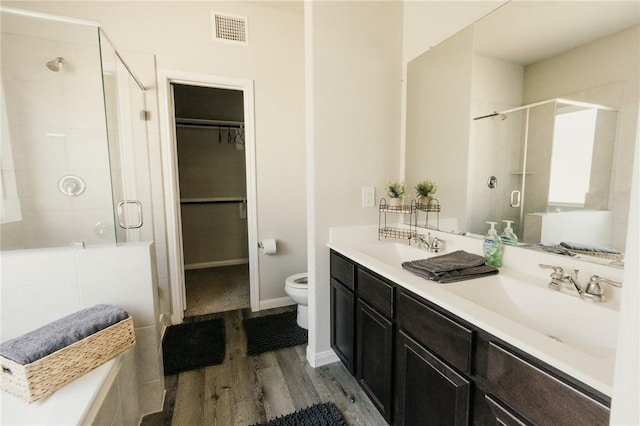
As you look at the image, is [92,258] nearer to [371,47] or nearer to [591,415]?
[591,415]

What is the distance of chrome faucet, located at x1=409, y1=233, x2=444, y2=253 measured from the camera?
1672 mm

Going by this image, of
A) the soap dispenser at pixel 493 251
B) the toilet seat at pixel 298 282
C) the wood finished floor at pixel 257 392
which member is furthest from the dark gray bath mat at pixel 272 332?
the soap dispenser at pixel 493 251

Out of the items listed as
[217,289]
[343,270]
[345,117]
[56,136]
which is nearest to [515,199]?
[343,270]

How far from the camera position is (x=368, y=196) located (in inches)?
78.4

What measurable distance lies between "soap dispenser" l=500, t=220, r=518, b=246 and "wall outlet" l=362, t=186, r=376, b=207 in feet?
2.71

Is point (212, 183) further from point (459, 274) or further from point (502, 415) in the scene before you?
point (502, 415)

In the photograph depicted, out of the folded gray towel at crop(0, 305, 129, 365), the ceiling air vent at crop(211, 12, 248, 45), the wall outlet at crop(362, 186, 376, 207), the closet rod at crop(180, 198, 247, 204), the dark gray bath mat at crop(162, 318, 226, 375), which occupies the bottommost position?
the dark gray bath mat at crop(162, 318, 226, 375)

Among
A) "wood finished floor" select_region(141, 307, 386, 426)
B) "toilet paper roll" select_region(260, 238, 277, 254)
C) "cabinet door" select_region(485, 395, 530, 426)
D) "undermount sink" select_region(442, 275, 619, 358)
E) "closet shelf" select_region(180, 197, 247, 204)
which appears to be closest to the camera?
"cabinet door" select_region(485, 395, 530, 426)

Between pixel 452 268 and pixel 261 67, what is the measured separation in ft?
7.94

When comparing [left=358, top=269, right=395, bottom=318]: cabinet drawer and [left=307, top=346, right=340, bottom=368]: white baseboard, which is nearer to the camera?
[left=358, top=269, right=395, bottom=318]: cabinet drawer

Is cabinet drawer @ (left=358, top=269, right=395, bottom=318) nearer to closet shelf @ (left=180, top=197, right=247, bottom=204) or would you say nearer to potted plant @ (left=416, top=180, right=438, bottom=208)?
potted plant @ (left=416, top=180, right=438, bottom=208)

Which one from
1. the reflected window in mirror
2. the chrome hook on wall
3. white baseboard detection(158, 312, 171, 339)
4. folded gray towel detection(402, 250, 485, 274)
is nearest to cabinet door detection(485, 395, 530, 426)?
folded gray towel detection(402, 250, 485, 274)

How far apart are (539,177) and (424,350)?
89 cm

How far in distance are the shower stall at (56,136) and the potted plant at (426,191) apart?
6.40 ft
